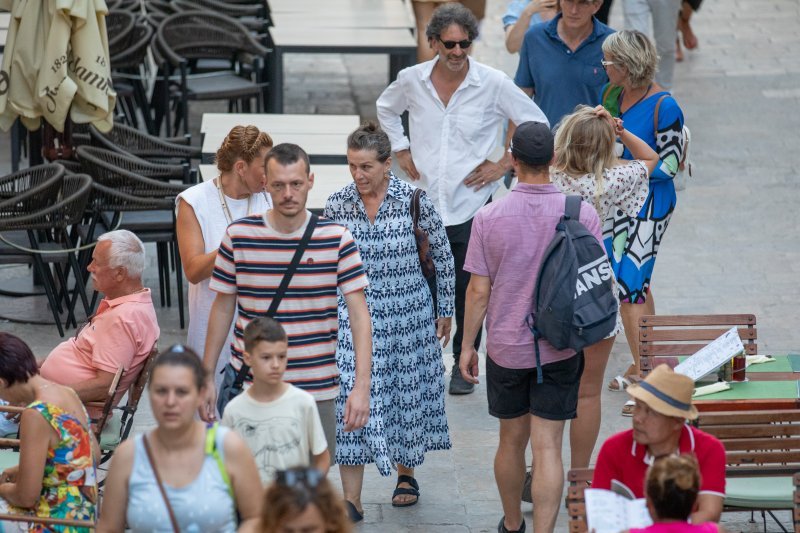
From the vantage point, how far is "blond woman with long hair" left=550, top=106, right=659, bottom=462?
20.4ft

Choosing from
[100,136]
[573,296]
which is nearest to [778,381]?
[573,296]

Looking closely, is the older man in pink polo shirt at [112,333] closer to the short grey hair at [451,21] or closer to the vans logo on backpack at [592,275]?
the vans logo on backpack at [592,275]

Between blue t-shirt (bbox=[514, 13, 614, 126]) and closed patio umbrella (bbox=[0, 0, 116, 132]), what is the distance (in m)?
2.83

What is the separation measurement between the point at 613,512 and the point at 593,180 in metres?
2.47

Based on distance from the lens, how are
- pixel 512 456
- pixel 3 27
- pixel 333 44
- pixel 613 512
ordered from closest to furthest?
pixel 613 512, pixel 512 456, pixel 333 44, pixel 3 27

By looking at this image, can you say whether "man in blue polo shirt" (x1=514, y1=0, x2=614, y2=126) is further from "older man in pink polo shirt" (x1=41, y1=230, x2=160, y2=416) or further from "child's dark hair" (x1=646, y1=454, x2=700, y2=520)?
"child's dark hair" (x1=646, y1=454, x2=700, y2=520)

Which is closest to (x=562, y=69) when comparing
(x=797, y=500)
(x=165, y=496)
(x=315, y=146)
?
(x=315, y=146)

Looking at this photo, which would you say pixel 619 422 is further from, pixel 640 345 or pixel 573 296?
pixel 573 296

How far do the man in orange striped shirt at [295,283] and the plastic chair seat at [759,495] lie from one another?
1.51m

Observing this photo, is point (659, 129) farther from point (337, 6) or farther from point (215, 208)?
point (337, 6)

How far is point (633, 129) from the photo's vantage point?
7414mm

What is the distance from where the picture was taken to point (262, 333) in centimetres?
473

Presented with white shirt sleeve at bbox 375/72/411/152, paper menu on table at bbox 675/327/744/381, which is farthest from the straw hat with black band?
white shirt sleeve at bbox 375/72/411/152

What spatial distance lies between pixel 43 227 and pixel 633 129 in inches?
143
